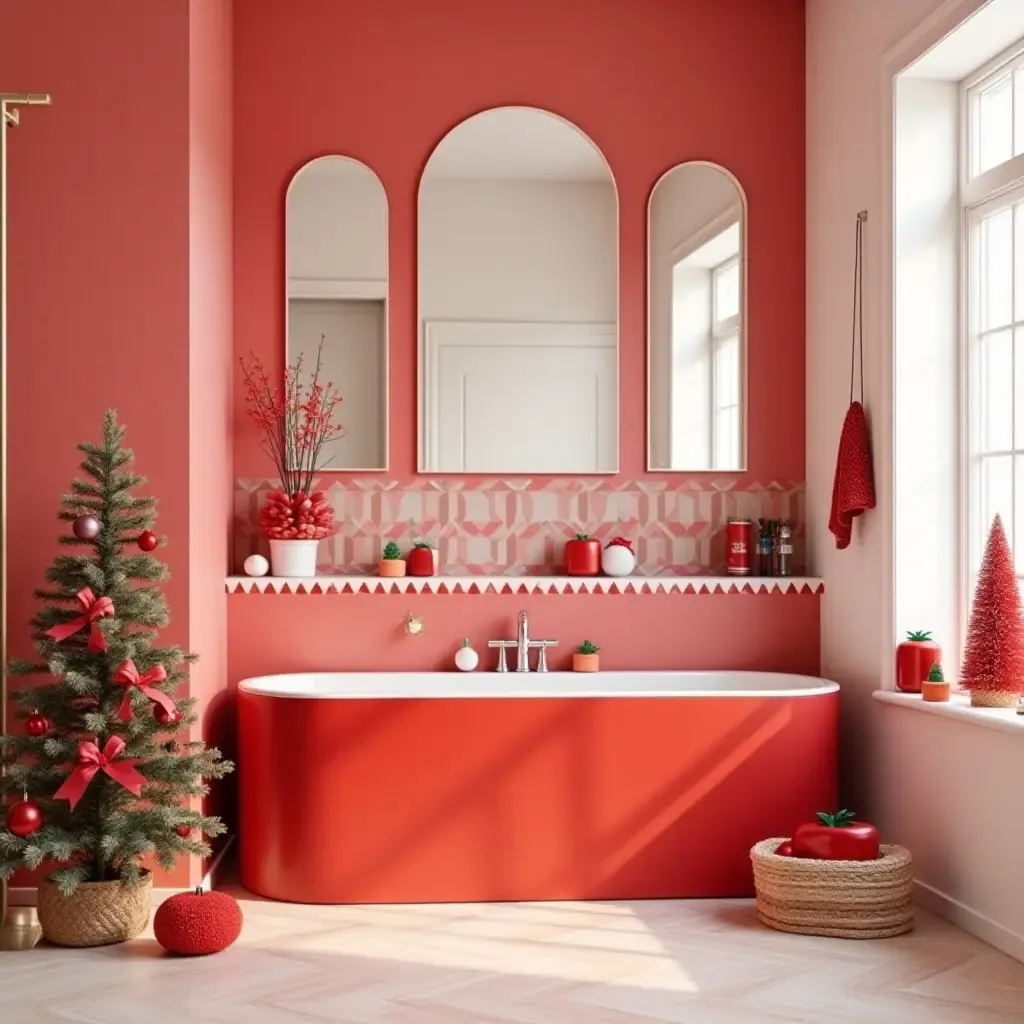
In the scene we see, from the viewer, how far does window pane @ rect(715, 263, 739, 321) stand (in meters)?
4.93

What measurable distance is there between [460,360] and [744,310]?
3.33ft

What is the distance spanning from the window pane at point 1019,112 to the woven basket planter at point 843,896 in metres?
1.98

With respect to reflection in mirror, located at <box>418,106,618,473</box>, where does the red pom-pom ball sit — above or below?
below

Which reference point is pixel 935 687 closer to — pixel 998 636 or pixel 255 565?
pixel 998 636

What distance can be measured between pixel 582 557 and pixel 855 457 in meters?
0.99

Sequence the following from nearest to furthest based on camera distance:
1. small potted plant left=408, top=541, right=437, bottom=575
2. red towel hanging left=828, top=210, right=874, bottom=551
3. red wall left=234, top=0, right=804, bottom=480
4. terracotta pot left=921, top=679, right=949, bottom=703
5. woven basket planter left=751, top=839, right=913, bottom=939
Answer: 1. woven basket planter left=751, top=839, right=913, bottom=939
2. terracotta pot left=921, top=679, right=949, bottom=703
3. red towel hanging left=828, top=210, right=874, bottom=551
4. small potted plant left=408, top=541, right=437, bottom=575
5. red wall left=234, top=0, right=804, bottom=480

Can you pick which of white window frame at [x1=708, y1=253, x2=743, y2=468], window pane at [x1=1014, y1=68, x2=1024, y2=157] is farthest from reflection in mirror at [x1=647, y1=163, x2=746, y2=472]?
window pane at [x1=1014, y1=68, x2=1024, y2=157]

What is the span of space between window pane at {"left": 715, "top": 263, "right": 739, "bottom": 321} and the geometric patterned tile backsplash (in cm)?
59

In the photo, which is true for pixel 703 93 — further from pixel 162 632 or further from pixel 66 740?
pixel 66 740

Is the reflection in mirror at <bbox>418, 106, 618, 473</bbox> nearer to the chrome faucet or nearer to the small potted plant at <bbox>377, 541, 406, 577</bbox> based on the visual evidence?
the small potted plant at <bbox>377, 541, 406, 577</bbox>

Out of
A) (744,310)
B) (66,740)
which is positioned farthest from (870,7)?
(66,740)

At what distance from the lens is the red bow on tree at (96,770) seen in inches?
134

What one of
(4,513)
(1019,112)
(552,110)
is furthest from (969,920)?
(552,110)

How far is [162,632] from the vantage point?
152 inches
